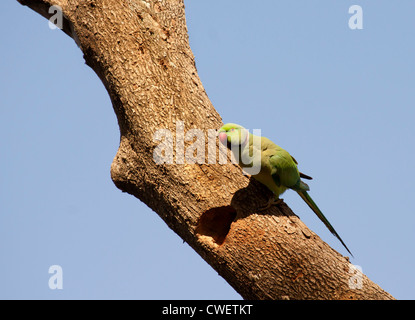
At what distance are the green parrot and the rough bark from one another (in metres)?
0.13

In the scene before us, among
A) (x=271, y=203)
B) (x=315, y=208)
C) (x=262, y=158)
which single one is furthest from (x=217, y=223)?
(x=315, y=208)

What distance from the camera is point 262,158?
539 centimetres

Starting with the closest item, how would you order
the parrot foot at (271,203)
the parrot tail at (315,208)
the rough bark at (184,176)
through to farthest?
1. the rough bark at (184,176)
2. the parrot foot at (271,203)
3. the parrot tail at (315,208)

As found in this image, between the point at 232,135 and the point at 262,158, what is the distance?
1.44ft

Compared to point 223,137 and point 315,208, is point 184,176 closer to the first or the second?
point 223,137

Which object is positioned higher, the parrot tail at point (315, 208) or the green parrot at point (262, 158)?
the green parrot at point (262, 158)

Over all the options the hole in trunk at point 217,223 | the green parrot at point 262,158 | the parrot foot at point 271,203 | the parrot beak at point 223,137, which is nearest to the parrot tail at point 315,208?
the green parrot at point 262,158

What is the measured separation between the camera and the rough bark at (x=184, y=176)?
495cm

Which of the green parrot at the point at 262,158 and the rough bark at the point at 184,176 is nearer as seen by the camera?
the rough bark at the point at 184,176

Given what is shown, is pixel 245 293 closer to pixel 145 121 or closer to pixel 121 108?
pixel 145 121

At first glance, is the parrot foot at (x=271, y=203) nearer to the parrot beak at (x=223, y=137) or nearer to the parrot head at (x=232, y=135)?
the parrot head at (x=232, y=135)

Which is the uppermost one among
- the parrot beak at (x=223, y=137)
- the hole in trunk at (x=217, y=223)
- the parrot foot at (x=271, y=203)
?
the parrot beak at (x=223, y=137)

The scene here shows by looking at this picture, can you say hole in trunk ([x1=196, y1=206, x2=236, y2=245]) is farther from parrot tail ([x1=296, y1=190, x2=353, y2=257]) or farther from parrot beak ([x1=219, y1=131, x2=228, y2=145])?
parrot tail ([x1=296, y1=190, x2=353, y2=257])
